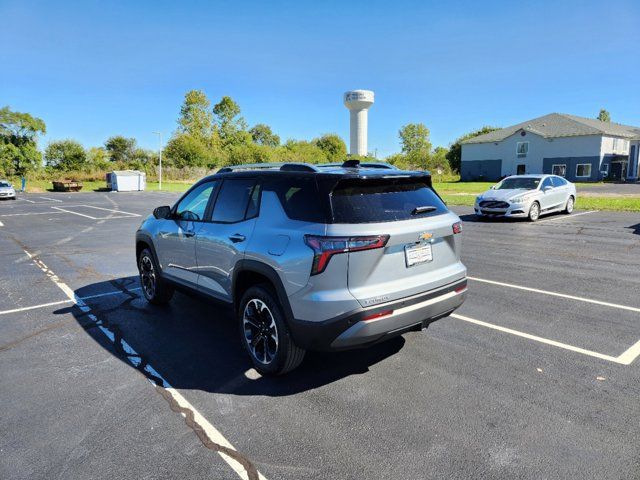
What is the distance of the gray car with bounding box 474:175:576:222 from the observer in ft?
48.4

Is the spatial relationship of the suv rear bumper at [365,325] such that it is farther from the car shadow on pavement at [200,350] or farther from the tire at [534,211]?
the tire at [534,211]

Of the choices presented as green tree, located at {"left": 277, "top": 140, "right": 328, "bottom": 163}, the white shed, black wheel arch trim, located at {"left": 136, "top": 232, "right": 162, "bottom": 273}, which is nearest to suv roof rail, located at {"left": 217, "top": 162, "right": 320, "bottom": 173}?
black wheel arch trim, located at {"left": 136, "top": 232, "right": 162, "bottom": 273}

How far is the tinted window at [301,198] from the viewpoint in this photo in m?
3.38

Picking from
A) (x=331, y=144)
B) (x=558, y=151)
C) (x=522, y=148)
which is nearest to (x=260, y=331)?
(x=558, y=151)

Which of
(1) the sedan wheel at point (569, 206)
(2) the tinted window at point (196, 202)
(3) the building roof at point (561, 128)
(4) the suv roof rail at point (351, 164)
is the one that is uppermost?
(3) the building roof at point (561, 128)

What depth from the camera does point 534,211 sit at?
15.1 meters

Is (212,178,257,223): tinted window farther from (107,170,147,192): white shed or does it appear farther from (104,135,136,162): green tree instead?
(104,135,136,162): green tree

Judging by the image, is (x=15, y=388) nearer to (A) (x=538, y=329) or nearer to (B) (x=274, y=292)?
(B) (x=274, y=292)

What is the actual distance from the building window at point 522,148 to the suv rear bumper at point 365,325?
56596 millimetres

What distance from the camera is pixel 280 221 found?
11.8 feet

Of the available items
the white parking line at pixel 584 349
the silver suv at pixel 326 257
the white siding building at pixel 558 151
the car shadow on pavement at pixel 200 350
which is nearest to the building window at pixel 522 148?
the white siding building at pixel 558 151

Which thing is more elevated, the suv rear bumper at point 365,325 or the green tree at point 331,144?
the green tree at point 331,144

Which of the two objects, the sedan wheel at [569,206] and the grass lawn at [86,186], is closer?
the sedan wheel at [569,206]

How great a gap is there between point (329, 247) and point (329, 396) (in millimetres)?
1210
